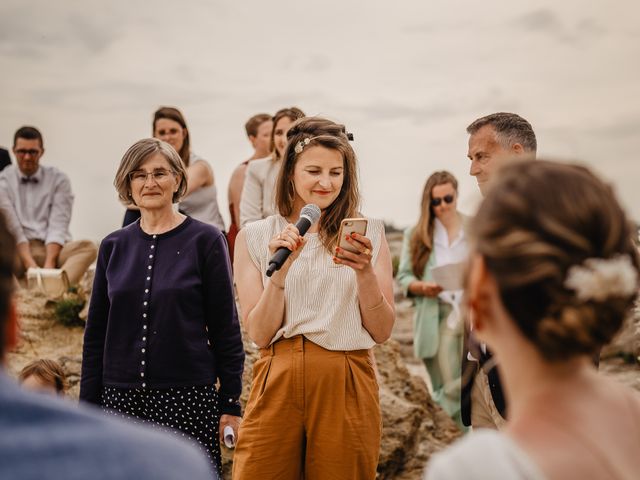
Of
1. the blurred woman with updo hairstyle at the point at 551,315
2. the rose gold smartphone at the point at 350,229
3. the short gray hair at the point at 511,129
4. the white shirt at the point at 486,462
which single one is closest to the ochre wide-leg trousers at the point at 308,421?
the rose gold smartphone at the point at 350,229

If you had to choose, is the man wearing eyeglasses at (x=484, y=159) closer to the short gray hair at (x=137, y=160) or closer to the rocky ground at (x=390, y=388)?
the short gray hair at (x=137, y=160)

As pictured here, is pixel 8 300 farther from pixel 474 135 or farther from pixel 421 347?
pixel 421 347

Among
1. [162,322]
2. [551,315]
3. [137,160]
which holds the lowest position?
[162,322]

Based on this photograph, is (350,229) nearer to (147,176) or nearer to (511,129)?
(511,129)

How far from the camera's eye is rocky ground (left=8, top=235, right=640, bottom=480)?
6.34 m

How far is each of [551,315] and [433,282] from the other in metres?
6.14

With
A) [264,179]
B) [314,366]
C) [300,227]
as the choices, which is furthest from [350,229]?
[264,179]

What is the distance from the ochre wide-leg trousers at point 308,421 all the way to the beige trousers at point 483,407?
61 cm

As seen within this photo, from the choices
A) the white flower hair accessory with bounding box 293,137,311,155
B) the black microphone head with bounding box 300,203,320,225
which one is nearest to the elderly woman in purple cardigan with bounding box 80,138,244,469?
the white flower hair accessory with bounding box 293,137,311,155

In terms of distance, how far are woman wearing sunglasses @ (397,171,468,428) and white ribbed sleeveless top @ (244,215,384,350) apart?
12.3ft

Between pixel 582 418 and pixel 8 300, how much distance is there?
114cm

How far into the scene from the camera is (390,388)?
22.8ft

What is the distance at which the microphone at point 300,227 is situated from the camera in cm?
341

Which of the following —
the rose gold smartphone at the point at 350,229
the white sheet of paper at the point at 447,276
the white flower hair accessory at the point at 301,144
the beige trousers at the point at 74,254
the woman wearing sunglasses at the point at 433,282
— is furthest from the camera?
the beige trousers at the point at 74,254
